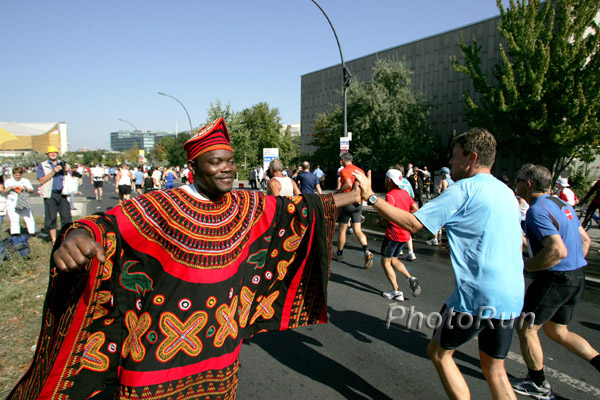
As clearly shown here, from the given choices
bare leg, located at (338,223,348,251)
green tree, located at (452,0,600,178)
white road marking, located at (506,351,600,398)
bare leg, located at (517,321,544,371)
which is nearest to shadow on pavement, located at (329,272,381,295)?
bare leg, located at (338,223,348,251)

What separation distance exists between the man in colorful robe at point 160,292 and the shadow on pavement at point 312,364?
132 cm

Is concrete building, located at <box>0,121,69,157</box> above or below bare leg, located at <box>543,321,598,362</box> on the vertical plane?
above

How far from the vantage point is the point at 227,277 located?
221cm

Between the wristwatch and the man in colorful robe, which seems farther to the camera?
the wristwatch

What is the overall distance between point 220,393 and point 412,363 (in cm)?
220

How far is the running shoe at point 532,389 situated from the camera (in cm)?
317

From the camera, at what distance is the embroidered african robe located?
1893 millimetres

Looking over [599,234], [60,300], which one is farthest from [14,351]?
[599,234]

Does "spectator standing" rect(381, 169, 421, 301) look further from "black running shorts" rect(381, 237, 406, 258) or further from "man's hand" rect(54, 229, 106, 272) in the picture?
"man's hand" rect(54, 229, 106, 272)

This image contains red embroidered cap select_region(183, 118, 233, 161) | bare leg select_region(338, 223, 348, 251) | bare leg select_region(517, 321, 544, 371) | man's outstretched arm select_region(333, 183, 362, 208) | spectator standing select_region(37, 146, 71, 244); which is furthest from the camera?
spectator standing select_region(37, 146, 71, 244)

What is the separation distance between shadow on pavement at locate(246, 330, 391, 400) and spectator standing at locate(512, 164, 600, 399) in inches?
48.0

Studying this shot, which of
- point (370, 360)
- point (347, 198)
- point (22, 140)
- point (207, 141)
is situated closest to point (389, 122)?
point (370, 360)

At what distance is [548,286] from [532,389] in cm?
87

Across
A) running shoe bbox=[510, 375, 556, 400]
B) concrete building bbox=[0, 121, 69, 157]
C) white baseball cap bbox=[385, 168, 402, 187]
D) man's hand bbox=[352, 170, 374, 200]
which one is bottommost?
running shoe bbox=[510, 375, 556, 400]
